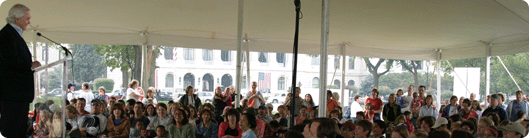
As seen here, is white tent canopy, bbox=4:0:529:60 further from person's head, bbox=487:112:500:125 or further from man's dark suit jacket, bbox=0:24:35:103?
man's dark suit jacket, bbox=0:24:35:103

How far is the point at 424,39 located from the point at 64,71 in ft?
31.8

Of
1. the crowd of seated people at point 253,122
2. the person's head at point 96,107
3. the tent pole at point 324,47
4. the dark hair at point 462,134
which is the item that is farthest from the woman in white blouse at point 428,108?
the person's head at point 96,107

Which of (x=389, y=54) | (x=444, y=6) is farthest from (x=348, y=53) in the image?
(x=444, y=6)

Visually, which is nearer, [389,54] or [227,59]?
[389,54]

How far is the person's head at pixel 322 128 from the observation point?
115 inches

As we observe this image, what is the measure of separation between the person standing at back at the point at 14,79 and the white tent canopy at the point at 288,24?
475 centimetres

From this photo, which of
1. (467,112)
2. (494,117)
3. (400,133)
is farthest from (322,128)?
(467,112)

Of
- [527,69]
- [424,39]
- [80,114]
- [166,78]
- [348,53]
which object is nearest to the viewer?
[80,114]

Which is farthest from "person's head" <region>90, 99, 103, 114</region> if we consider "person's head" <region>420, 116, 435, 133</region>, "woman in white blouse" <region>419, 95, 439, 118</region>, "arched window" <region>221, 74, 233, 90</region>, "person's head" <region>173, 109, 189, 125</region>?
"arched window" <region>221, 74, 233, 90</region>

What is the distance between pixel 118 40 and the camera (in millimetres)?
9672

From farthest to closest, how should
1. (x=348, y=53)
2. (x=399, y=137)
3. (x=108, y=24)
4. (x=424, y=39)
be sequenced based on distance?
1. (x=348, y=53)
2. (x=424, y=39)
3. (x=108, y=24)
4. (x=399, y=137)

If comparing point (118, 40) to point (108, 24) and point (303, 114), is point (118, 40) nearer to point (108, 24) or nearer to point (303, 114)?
point (108, 24)

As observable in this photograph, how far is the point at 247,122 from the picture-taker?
4.39 m

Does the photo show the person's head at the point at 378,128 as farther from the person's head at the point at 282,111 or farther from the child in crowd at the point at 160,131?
the child in crowd at the point at 160,131
